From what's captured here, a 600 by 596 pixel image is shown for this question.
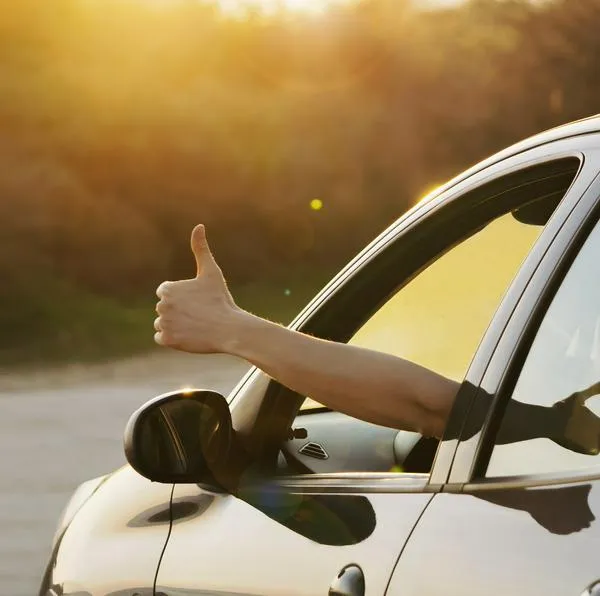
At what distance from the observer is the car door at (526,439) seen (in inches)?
72.7

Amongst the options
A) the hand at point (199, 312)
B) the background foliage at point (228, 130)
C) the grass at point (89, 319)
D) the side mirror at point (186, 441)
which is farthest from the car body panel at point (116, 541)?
the background foliage at point (228, 130)

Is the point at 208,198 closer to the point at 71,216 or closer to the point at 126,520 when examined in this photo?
the point at 71,216

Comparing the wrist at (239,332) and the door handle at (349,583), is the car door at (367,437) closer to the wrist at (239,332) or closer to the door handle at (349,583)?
the door handle at (349,583)

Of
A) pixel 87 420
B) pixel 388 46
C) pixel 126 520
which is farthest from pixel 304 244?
pixel 126 520

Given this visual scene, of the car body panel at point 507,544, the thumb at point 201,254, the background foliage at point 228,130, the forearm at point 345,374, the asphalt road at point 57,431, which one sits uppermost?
the background foliage at point 228,130

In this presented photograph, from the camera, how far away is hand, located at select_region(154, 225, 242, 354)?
2.69 meters

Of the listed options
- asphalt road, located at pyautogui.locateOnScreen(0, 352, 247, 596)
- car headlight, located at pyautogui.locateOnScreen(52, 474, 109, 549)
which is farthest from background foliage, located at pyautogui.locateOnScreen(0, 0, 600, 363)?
car headlight, located at pyautogui.locateOnScreen(52, 474, 109, 549)

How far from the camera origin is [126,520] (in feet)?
10.3

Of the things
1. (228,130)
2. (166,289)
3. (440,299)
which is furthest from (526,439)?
(228,130)

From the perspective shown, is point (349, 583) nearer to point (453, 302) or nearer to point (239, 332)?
point (239, 332)

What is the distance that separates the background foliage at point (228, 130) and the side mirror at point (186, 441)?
23.6 m

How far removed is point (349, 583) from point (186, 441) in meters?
0.70

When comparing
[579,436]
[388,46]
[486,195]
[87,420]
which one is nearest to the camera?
[579,436]

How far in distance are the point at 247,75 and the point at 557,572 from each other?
31.3 metres
